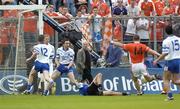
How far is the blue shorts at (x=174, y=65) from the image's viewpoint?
2291cm

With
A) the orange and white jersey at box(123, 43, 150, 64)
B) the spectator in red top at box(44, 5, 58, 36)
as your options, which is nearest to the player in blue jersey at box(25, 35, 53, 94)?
the spectator in red top at box(44, 5, 58, 36)

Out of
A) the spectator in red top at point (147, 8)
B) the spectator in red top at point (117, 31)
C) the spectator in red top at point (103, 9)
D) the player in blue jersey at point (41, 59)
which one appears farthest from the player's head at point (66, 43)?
the spectator in red top at point (147, 8)

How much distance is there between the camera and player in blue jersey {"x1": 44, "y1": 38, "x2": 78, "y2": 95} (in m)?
27.9

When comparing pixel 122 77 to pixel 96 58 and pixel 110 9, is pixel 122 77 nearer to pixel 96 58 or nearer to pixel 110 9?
pixel 96 58

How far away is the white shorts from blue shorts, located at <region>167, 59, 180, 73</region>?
12.3 ft

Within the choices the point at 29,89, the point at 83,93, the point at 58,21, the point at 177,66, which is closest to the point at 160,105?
the point at 177,66

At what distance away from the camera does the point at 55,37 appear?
98.8ft

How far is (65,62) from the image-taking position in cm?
2811

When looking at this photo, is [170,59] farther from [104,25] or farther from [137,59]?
[104,25]

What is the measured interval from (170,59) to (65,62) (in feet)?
19.5

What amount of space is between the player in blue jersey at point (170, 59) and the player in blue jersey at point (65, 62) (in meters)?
5.50

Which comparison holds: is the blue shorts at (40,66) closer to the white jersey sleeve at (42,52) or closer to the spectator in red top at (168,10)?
the white jersey sleeve at (42,52)

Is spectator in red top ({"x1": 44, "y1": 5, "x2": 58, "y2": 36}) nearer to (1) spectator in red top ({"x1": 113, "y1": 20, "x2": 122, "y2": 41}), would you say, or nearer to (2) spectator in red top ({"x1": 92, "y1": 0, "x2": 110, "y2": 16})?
(2) spectator in red top ({"x1": 92, "y1": 0, "x2": 110, "y2": 16})

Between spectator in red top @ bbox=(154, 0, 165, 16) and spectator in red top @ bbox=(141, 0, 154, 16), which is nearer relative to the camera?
spectator in red top @ bbox=(141, 0, 154, 16)
